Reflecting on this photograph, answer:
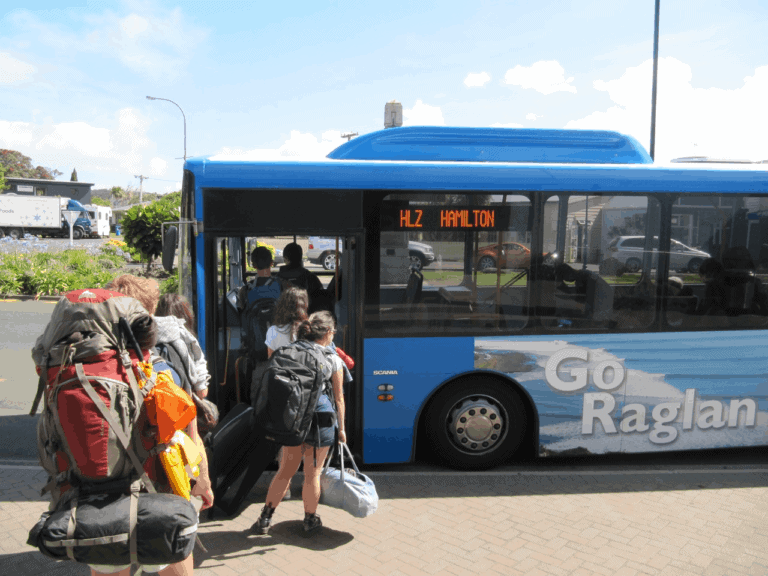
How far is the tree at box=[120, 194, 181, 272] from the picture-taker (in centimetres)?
2115

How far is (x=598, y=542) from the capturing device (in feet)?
14.5

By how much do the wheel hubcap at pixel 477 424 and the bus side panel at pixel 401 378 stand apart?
343 millimetres

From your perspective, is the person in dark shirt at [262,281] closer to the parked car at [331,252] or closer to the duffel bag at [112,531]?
the parked car at [331,252]

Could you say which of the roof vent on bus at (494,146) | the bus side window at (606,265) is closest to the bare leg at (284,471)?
the bus side window at (606,265)

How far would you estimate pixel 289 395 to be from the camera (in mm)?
3949

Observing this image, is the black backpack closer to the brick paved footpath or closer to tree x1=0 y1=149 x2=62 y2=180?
the brick paved footpath

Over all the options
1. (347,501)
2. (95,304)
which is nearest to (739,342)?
(347,501)

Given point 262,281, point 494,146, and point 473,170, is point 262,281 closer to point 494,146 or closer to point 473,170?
point 473,170

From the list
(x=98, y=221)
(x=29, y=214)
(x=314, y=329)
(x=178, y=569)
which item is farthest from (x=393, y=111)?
(x=98, y=221)

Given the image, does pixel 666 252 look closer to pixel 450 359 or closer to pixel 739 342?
pixel 739 342

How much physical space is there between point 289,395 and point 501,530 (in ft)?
6.37

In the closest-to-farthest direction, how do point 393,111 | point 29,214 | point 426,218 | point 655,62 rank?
1. point 426,218
2. point 655,62
3. point 393,111
4. point 29,214

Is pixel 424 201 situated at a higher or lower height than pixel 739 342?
higher

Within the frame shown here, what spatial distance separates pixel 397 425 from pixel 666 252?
289 cm
